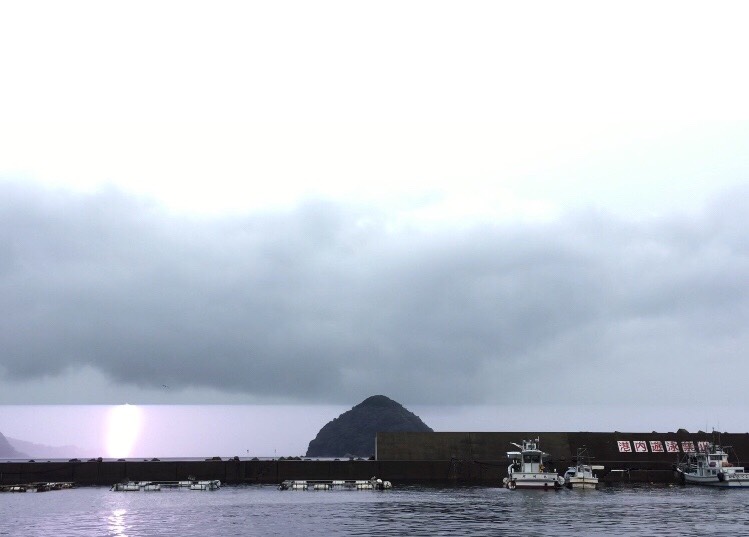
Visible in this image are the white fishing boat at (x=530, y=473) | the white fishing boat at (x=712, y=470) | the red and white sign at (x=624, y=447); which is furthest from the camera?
the red and white sign at (x=624, y=447)

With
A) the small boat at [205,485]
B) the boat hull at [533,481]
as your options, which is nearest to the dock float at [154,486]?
the small boat at [205,485]

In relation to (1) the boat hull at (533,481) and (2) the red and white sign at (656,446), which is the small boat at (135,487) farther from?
(2) the red and white sign at (656,446)

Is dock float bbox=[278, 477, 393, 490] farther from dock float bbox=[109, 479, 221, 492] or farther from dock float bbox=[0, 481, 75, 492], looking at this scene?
dock float bbox=[0, 481, 75, 492]

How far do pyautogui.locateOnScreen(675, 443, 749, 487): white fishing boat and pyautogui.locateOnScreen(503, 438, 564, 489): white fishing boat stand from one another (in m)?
25.3

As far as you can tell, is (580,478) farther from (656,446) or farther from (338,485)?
(338,485)

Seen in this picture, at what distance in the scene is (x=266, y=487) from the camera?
120 meters

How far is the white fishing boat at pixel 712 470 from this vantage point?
117 m

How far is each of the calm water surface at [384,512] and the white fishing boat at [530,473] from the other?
2549 mm

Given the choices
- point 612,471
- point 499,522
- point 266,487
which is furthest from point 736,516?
point 266,487

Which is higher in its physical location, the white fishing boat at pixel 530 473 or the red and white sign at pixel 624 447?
the red and white sign at pixel 624 447

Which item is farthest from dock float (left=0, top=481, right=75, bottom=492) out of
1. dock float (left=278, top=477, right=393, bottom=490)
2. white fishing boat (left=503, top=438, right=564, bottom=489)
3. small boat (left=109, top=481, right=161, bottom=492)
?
white fishing boat (left=503, top=438, right=564, bottom=489)

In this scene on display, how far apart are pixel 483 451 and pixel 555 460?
1165 cm

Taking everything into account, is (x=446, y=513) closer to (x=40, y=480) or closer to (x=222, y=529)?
(x=222, y=529)

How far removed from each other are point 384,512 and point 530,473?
37.1m
